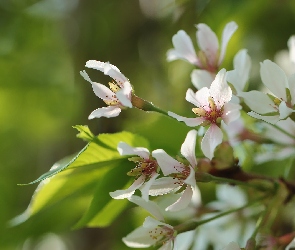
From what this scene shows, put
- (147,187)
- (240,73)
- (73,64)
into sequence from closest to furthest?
(147,187) < (240,73) < (73,64)

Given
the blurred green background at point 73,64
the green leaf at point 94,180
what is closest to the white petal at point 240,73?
the green leaf at point 94,180

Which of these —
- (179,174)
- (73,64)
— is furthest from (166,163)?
(73,64)

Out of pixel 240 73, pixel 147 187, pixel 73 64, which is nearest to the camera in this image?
pixel 147 187

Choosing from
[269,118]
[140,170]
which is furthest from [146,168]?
[269,118]

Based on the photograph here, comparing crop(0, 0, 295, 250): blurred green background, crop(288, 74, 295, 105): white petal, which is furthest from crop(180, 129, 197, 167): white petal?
crop(0, 0, 295, 250): blurred green background

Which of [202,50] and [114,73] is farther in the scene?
[202,50]

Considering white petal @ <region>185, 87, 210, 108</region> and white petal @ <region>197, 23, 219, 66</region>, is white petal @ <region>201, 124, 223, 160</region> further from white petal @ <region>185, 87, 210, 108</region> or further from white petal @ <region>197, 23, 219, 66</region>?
white petal @ <region>197, 23, 219, 66</region>

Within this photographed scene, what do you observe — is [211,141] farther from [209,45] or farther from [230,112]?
[209,45]

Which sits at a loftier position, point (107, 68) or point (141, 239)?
point (107, 68)

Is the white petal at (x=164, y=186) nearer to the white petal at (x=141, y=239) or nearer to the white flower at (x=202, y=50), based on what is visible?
the white petal at (x=141, y=239)
